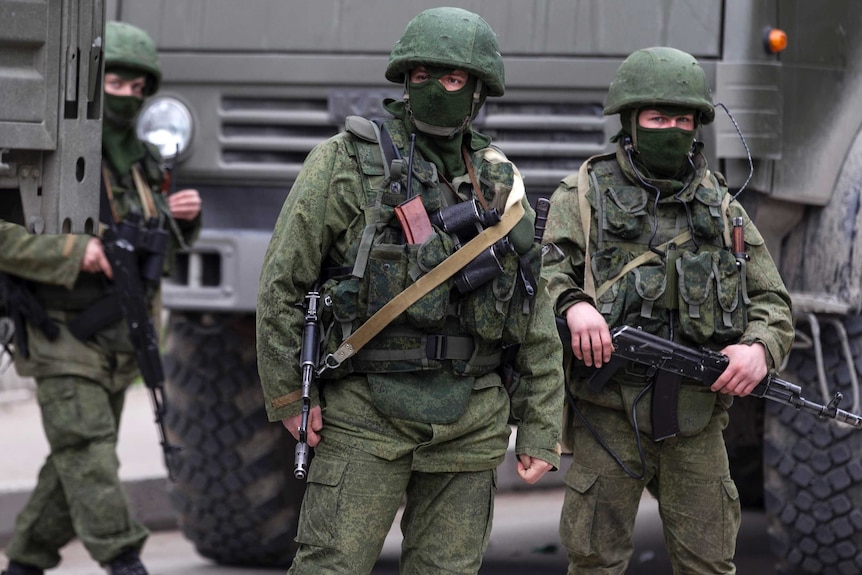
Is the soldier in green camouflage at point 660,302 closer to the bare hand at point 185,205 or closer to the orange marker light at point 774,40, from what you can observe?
the orange marker light at point 774,40

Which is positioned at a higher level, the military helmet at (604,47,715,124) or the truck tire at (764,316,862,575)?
the military helmet at (604,47,715,124)

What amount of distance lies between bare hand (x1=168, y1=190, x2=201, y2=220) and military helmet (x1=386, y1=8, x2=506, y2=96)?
6.05ft

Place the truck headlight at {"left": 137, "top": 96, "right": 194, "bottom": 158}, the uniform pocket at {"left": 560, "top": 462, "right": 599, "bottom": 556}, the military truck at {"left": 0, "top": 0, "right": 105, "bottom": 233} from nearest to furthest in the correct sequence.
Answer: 1. the military truck at {"left": 0, "top": 0, "right": 105, "bottom": 233}
2. the uniform pocket at {"left": 560, "top": 462, "right": 599, "bottom": 556}
3. the truck headlight at {"left": 137, "top": 96, "right": 194, "bottom": 158}

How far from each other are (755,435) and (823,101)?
4.51ft

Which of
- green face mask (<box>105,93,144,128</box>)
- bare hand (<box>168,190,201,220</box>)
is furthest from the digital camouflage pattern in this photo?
green face mask (<box>105,93,144,128</box>)

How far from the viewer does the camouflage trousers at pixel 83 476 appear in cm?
556

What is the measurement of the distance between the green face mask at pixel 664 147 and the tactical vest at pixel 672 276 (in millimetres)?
83

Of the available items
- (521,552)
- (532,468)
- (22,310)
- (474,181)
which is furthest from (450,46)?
(521,552)

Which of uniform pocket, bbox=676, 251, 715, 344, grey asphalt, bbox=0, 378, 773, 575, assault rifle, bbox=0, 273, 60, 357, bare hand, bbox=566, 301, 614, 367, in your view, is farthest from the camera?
grey asphalt, bbox=0, 378, 773, 575

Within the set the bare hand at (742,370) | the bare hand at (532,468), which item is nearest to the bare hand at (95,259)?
the bare hand at (532,468)

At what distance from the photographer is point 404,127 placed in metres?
3.99

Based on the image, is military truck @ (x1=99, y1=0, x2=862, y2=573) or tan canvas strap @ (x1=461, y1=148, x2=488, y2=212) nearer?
tan canvas strap @ (x1=461, y1=148, x2=488, y2=212)

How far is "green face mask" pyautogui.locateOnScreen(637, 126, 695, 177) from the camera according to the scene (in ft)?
14.6

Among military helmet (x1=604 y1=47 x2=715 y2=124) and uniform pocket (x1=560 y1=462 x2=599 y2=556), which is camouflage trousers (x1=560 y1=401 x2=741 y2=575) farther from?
military helmet (x1=604 y1=47 x2=715 y2=124)
